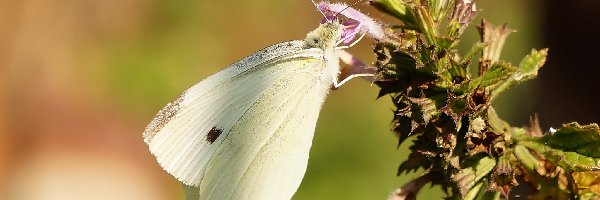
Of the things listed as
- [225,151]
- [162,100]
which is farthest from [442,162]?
[162,100]

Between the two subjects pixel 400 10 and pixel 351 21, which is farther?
pixel 351 21

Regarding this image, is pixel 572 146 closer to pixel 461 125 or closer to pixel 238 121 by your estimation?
pixel 461 125

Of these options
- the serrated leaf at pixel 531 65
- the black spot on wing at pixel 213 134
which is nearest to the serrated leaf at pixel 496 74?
the serrated leaf at pixel 531 65

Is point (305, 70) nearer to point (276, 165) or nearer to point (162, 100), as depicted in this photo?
point (276, 165)

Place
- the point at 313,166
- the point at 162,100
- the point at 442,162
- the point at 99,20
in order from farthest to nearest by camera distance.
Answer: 1. the point at 99,20
2. the point at 162,100
3. the point at 313,166
4. the point at 442,162

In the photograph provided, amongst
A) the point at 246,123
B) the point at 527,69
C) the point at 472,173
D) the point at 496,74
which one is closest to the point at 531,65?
the point at 527,69

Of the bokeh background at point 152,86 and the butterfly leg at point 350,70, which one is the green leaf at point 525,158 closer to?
the butterfly leg at point 350,70
